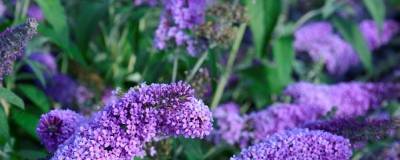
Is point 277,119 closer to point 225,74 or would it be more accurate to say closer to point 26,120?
point 225,74

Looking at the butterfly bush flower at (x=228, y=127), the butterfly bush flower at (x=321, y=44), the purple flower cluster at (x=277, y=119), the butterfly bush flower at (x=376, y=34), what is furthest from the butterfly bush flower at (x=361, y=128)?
the butterfly bush flower at (x=376, y=34)

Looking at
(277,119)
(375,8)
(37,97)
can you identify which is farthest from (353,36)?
(37,97)

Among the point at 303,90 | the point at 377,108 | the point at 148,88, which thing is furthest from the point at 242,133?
the point at 148,88

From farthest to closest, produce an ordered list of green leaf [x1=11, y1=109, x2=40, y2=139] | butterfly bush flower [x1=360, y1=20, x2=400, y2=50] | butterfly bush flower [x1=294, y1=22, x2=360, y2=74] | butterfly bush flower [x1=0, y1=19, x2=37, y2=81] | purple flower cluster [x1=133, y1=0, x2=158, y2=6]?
butterfly bush flower [x1=360, y1=20, x2=400, y2=50] < butterfly bush flower [x1=294, y1=22, x2=360, y2=74] < purple flower cluster [x1=133, y1=0, x2=158, y2=6] < green leaf [x1=11, y1=109, x2=40, y2=139] < butterfly bush flower [x1=0, y1=19, x2=37, y2=81]

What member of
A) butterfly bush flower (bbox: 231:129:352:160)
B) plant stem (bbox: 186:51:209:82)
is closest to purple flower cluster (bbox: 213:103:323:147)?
plant stem (bbox: 186:51:209:82)

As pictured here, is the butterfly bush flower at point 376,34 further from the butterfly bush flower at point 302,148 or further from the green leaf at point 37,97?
the butterfly bush flower at point 302,148

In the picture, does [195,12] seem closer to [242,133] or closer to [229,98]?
[242,133]

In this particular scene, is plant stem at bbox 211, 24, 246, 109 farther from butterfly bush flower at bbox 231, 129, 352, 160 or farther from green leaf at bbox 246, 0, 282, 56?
butterfly bush flower at bbox 231, 129, 352, 160

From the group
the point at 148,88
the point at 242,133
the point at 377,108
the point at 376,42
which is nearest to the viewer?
the point at 148,88
